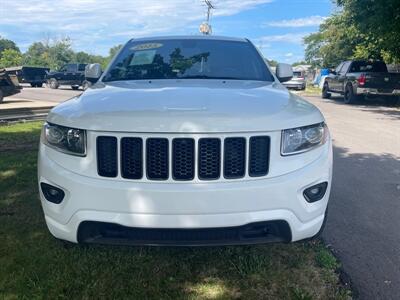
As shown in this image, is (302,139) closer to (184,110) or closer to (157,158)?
(184,110)

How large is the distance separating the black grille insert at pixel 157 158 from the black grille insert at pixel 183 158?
0.16 feet

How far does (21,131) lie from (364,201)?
6.83m

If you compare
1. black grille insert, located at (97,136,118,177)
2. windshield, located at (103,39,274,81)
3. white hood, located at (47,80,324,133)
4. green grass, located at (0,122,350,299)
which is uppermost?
windshield, located at (103,39,274,81)

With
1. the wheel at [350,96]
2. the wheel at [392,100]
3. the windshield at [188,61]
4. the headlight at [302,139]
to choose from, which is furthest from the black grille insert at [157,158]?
the wheel at [392,100]

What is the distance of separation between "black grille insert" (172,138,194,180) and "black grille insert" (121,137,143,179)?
207mm

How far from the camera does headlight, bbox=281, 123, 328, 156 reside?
2.66 meters

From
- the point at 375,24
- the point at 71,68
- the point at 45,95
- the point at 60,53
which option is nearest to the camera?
the point at 375,24

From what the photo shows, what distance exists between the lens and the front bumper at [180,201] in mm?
2504

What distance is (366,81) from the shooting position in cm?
1619

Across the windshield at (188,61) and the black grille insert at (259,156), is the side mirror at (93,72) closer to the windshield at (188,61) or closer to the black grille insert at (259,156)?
the windshield at (188,61)

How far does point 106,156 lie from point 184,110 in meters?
0.56

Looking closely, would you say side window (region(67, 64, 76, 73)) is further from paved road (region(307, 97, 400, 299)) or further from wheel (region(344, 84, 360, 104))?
paved road (region(307, 97, 400, 299))

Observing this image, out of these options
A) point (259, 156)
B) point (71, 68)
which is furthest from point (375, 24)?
point (71, 68)

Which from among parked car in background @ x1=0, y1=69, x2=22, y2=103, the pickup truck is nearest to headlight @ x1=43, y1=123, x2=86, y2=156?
parked car in background @ x1=0, y1=69, x2=22, y2=103
